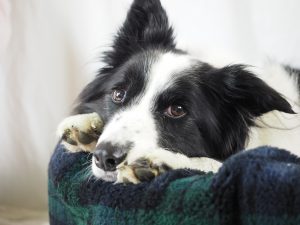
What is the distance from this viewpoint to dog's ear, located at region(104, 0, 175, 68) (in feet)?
5.49

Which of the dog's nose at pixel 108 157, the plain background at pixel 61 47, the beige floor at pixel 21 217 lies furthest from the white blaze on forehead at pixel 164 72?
the beige floor at pixel 21 217

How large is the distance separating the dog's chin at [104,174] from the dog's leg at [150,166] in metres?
0.04

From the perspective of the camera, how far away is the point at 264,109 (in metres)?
1.44

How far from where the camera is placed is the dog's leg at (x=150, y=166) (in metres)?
1.21

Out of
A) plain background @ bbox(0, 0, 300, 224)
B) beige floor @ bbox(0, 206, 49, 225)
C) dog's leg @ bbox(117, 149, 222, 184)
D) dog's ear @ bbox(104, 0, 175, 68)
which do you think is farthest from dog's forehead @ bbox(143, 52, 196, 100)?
beige floor @ bbox(0, 206, 49, 225)

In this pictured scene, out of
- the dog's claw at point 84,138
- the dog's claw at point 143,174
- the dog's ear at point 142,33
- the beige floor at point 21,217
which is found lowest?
the beige floor at point 21,217

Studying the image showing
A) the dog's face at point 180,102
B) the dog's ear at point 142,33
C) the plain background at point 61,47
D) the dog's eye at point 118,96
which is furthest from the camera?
the plain background at point 61,47

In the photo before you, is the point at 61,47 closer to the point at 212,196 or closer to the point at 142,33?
the point at 142,33

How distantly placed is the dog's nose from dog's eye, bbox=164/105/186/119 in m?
0.26

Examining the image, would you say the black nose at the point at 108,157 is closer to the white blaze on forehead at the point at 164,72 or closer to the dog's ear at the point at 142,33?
the white blaze on forehead at the point at 164,72

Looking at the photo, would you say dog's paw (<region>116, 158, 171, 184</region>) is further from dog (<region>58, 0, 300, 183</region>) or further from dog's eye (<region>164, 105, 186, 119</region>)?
dog's eye (<region>164, 105, 186, 119</region>)

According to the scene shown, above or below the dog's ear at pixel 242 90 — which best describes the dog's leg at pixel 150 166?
below

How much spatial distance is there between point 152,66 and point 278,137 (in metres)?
0.48

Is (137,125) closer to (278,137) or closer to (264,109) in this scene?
(264,109)
